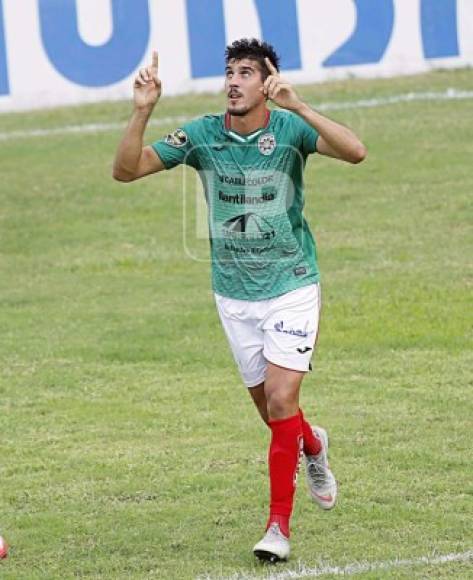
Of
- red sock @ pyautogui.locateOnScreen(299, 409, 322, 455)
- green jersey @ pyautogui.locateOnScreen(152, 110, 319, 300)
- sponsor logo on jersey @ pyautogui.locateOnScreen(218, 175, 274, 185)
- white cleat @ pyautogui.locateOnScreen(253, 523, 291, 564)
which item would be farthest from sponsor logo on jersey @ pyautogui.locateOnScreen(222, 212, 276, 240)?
white cleat @ pyautogui.locateOnScreen(253, 523, 291, 564)

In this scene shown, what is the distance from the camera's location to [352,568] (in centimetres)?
720

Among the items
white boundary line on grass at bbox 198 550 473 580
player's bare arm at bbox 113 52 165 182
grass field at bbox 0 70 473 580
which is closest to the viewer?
white boundary line on grass at bbox 198 550 473 580

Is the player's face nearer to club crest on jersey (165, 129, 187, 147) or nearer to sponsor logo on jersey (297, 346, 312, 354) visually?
club crest on jersey (165, 129, 187, 147)

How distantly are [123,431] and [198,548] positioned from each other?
2.50 m

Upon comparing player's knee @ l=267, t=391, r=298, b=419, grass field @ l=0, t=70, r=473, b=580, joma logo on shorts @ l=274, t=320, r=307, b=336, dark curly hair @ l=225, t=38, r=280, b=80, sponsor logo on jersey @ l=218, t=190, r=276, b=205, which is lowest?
grass field @ l=0, t=70, r=473, b=580

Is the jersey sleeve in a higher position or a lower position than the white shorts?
higher

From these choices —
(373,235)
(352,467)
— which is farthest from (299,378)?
(373,235)

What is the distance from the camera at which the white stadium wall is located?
19.4 metres

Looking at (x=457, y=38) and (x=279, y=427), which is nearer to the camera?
(x=279, y=427)

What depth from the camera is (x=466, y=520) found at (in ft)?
25.8

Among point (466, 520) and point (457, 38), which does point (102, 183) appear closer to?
point (457, 38)

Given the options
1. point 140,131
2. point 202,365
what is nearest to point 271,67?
point 140,131

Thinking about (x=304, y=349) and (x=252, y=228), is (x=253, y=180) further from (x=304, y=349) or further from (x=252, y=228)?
(x=304, y=349)

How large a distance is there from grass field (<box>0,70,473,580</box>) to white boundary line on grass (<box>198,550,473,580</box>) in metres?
0.05
